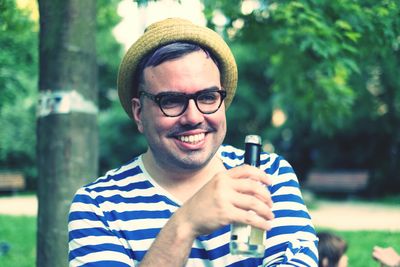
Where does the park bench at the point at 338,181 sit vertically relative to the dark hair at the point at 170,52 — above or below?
below

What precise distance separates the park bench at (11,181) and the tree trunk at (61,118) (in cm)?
1641

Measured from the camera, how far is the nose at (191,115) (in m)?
1.75

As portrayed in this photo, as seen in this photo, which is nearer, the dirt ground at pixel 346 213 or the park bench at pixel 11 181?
the dirt ground at pixel 346 213

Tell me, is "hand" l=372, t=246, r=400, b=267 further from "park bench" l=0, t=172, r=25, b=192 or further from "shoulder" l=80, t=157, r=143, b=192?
"park bench" l=0, t=172, r=25, b=192

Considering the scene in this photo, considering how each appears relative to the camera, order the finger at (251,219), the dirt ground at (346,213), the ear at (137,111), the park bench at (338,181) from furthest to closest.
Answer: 1. the park bench at (338,181)
2. the dirt ground at (346,213)
3. the ear at (137,111)
4. the finger at (251,219)

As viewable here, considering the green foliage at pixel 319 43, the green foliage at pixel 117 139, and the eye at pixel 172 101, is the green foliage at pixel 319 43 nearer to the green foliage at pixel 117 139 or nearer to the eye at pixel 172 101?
the eye at pixel 172 101

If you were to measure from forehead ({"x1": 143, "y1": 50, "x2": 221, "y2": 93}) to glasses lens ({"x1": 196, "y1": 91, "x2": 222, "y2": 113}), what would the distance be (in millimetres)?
25

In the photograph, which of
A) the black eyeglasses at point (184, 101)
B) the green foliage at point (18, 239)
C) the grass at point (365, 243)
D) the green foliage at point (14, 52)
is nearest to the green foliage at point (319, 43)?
the grass at point (365, 243)

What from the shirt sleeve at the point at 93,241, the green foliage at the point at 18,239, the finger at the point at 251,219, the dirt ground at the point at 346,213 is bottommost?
the dirt ground at the point at 346,213

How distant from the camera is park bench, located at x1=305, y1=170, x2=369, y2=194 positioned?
58.0 feet

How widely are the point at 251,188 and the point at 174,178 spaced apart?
562 millimetres

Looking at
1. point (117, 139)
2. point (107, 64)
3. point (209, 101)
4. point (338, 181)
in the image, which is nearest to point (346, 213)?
point (338, 181)

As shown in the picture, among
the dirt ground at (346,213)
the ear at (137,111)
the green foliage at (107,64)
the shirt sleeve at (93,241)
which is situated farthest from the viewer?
the green foliage at (107,64)

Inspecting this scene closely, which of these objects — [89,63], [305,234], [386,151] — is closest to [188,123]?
[305,234]
